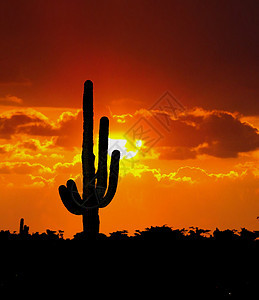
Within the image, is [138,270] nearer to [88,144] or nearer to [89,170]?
[89,170]

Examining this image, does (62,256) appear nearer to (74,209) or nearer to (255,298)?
(255,298)

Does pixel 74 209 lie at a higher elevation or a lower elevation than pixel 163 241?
higher

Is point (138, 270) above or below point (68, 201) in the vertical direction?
below

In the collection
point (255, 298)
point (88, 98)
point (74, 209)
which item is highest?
point (88, 98)

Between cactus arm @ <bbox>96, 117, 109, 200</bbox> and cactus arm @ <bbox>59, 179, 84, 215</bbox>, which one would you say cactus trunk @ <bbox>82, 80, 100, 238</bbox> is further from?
cactus arm @ <bbox>96, 117, 109, 200</bbox>

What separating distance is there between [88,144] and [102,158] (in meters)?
1.17

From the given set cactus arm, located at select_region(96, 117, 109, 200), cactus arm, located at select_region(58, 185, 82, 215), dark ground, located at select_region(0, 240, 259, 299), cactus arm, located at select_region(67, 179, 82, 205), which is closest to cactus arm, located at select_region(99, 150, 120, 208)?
cactus arm, located at select_region(96, 117, 109, 200)

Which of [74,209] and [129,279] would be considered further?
[74,209]

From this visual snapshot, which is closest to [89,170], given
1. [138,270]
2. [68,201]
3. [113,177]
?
[113,177]

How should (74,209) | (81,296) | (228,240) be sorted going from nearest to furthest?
(81,296)
(228,240)
(74,209)

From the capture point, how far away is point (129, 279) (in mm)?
9547

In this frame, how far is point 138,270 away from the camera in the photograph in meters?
9.56

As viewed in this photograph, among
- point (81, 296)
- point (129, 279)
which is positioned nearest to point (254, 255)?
point (129, 279)

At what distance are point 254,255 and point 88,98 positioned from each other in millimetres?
8183
